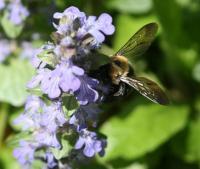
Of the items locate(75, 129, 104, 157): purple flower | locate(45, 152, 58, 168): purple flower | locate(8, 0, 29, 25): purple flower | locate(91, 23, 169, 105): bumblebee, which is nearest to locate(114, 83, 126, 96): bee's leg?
locate(91, 23, 169, 105): bumblebee

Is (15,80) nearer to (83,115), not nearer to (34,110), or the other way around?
(34,110)

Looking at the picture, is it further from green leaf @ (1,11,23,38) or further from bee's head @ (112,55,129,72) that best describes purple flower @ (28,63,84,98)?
green leaf @ (1,11,23,38)

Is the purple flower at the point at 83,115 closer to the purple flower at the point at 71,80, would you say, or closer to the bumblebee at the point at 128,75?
the bumblebee at the point at 128,75

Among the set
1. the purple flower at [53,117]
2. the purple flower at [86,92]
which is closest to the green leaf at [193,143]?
the purple flower at [53,117]

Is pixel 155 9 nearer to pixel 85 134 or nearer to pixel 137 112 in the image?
pixel 137 112

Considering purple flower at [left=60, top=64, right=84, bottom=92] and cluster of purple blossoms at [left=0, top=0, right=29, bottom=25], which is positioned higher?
purple flower at [left=60, top=64, right=84, bottom=92]

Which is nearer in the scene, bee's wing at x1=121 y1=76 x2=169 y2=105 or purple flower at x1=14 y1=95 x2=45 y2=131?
bee's wing at x1=121 y1=76 x2=169 y2=105
